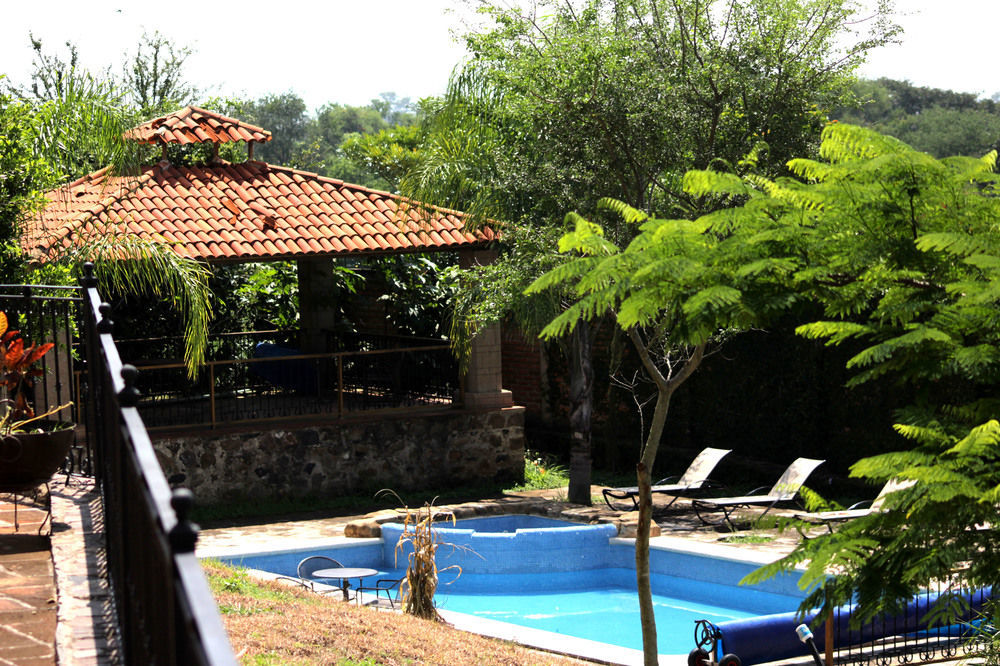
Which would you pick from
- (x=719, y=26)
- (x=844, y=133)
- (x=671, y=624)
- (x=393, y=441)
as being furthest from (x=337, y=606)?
(x=719, y=26)

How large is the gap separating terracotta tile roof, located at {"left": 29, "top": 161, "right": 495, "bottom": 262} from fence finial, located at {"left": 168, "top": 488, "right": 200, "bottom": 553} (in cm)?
1374

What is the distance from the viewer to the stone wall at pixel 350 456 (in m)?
16.5

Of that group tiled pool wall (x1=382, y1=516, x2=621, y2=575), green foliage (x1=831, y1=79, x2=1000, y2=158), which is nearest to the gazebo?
tiled pool wall (x1=382, y1=516, x2=621, y2=575)

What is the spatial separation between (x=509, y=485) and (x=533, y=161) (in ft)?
18.7

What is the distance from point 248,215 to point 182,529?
53.1 ft

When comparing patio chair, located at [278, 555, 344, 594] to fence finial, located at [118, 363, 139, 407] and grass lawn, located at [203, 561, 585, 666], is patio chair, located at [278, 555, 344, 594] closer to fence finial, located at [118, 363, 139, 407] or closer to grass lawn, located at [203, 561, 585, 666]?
grass lawn, located at [203, 561, 585, 666]

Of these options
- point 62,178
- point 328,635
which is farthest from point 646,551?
point 62,178

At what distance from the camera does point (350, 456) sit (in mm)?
17625

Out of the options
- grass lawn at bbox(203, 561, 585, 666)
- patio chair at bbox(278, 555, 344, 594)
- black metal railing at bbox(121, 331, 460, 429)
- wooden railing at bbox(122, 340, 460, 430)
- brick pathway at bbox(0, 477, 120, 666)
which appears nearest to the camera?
brick pathway at bbox(0, 477, 120, 666)

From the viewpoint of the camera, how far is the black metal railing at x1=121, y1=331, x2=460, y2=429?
17.9m

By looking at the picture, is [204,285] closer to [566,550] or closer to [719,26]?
[566,550]

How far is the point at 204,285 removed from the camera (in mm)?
14844

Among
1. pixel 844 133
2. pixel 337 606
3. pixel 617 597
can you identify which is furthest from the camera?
pixel 617 597

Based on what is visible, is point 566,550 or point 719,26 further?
point 719,26
